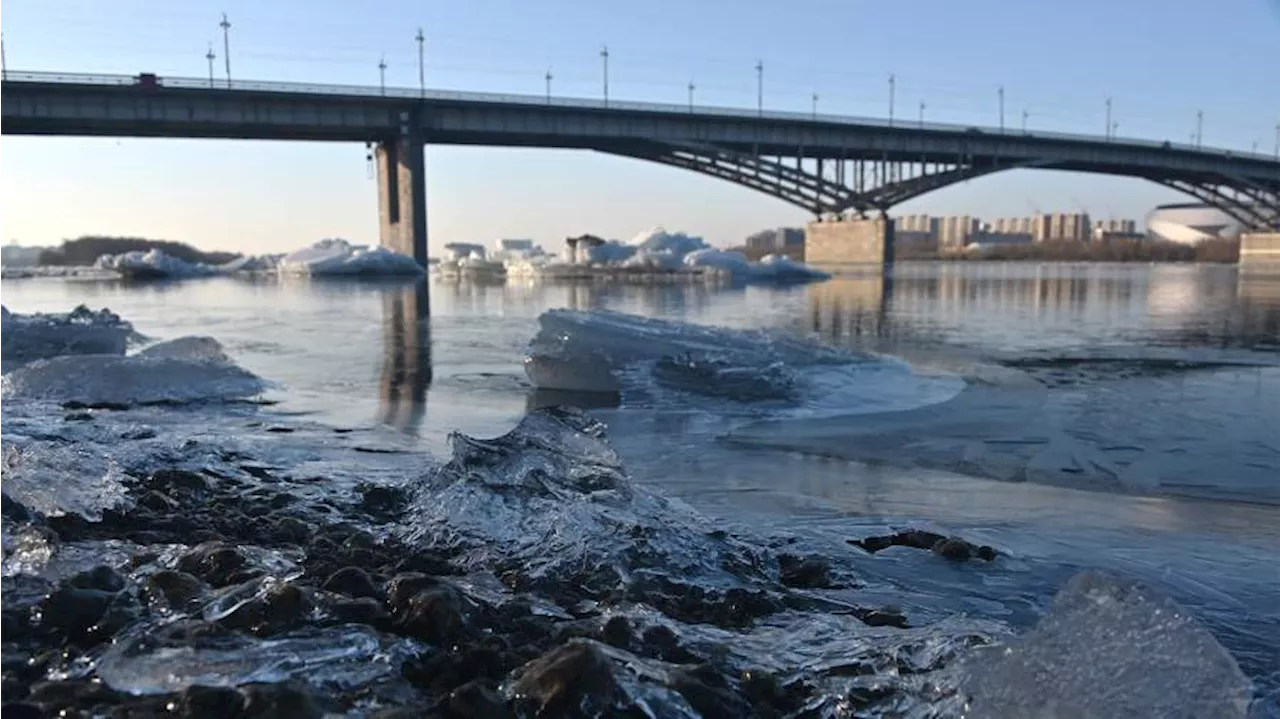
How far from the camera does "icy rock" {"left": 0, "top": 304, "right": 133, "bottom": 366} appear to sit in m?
11.9

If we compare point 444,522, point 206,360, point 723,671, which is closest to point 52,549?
point 444,522

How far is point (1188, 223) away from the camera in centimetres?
13988

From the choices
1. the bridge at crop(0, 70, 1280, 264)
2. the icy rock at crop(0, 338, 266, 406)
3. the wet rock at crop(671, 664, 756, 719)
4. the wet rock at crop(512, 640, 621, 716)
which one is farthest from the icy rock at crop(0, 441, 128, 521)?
the bridge at crop(0, 70, 1280, 264)

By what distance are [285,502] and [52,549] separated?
1.22 metres

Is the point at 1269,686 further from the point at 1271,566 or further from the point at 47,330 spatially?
the point at 47,330

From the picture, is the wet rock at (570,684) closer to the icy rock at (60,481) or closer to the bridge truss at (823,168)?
the icy rock at (60,481)

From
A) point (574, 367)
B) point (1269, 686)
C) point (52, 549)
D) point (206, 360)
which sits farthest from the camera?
point (206, 360)

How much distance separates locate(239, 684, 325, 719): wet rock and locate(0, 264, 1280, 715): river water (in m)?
2.17

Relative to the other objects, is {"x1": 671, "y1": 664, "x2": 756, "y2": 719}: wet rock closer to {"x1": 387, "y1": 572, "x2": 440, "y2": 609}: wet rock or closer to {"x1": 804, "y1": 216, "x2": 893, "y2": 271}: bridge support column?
{"x1": 387, "y1": 572, "x2": 440, "y2": 609}: wet rock

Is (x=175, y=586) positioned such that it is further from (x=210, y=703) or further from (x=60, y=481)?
(x=60, y=481)

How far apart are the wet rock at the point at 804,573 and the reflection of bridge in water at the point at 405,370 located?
13.3 feet

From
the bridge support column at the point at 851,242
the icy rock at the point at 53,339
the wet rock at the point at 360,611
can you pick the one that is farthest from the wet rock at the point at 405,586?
the bridge support column at the point at 851,242

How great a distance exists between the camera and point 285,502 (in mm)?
4754

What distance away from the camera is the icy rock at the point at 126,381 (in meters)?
8.70
